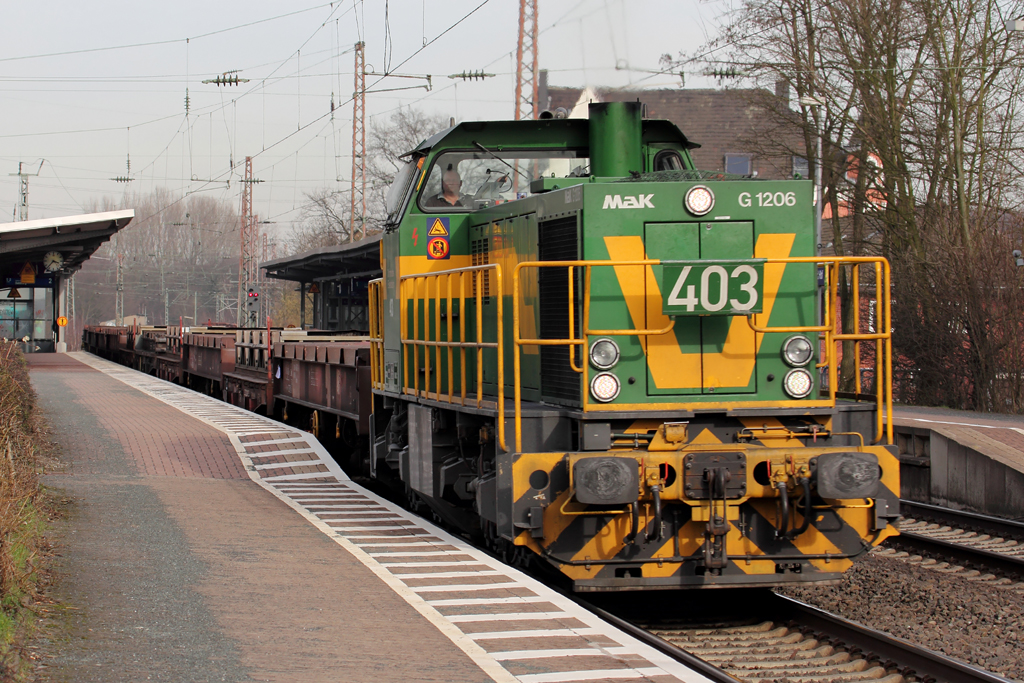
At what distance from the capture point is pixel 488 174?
27.8 feet

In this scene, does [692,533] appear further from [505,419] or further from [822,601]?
[822,601]

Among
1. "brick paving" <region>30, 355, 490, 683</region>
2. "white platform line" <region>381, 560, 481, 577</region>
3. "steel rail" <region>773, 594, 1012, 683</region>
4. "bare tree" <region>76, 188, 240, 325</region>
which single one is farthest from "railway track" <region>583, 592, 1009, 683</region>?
"bare tree" <region>76, 188, 240, 325</region>

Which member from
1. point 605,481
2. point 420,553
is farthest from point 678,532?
point 420,553

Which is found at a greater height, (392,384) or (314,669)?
(392,384)

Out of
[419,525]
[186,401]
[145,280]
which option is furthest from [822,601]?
[145,280]

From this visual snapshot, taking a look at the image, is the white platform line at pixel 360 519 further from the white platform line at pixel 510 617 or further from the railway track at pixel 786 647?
the white platform line at pixel 510 617

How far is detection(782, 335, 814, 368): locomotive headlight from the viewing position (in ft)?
21.9

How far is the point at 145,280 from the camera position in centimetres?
8700

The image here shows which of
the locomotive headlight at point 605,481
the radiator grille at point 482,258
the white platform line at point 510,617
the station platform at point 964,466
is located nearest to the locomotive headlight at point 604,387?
the locomotive headlight at point 605,481

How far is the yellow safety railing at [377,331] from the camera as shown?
32.9 feet

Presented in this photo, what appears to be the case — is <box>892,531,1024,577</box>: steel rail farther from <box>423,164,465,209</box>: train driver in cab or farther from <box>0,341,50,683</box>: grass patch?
<box>0,341,50,683</box>: grass patch

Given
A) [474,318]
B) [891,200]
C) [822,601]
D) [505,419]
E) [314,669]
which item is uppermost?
[891,200]

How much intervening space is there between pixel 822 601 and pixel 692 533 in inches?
72.1

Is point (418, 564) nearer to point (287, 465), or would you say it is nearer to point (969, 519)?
point (287, 465)
